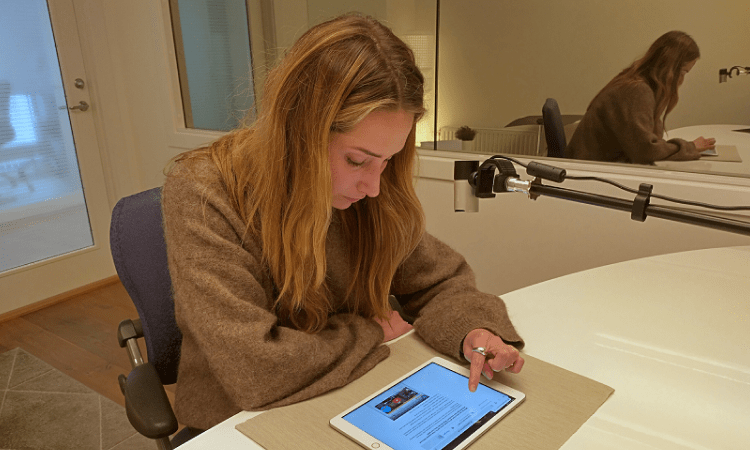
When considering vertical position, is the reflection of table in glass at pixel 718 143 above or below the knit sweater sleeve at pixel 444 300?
above

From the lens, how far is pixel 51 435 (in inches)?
72.8

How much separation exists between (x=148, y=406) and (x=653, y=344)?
36.1 inches

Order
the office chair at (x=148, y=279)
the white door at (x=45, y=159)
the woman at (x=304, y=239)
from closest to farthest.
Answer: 1. the woman at (x=304, y=239)
2. the office chair at (x=148, y=279)
3. the white door at (x=45, y=159)

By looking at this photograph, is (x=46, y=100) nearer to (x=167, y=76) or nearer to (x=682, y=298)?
(x=167, y=76)

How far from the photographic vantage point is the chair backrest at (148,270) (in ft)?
3.31

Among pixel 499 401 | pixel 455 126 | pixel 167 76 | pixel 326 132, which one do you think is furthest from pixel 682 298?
pixel 167 76

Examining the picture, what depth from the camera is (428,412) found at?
745mm

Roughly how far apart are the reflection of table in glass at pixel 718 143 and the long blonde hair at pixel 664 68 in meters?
0.08

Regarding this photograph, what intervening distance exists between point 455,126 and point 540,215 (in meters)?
0.45

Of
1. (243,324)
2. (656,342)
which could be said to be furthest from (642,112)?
(243,324)

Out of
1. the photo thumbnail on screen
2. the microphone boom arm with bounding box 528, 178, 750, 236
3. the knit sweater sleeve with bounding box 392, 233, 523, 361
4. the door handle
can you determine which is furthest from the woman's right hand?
the door handle

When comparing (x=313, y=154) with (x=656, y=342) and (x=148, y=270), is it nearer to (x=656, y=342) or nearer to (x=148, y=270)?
(x=148, y=270)

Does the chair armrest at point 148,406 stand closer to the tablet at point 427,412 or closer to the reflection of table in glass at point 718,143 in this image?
the tablet at point 427,412

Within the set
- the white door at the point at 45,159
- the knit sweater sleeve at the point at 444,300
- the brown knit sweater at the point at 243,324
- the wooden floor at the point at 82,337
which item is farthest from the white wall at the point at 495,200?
the wooden floor at the point at 82,337
